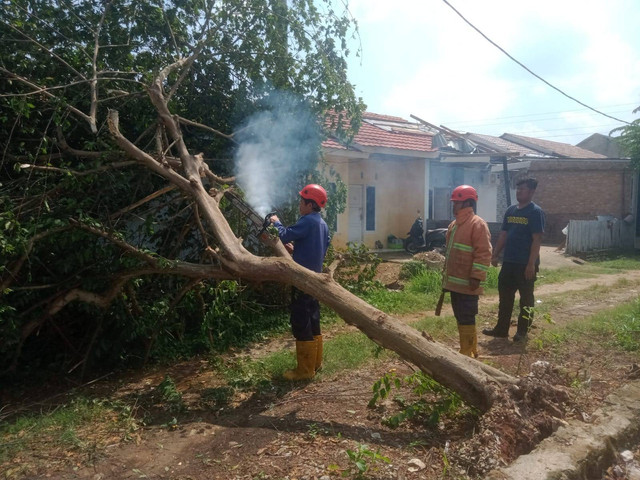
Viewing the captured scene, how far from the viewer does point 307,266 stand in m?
4.82

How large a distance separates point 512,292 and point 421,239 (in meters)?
8.45

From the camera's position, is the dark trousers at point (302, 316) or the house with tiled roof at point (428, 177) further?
the house with tiled roof at point (428, 177)

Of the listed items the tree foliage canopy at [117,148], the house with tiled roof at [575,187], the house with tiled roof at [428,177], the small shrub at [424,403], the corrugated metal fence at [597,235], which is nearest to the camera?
the small shrub at [424,403]

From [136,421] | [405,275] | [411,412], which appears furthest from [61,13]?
[405,275]

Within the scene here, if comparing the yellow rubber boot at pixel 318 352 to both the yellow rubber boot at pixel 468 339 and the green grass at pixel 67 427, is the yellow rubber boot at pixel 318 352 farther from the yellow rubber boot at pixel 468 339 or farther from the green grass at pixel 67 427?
the green grass at pixel 67 427

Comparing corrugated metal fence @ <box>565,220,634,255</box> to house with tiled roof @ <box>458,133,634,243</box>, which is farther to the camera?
house with tiled roof @ <box>458,133,634,243</box>

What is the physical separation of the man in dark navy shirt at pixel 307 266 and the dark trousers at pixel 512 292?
8.35 ft

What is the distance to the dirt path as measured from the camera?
3119 mm

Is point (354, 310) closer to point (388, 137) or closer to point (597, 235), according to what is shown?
point (388, 137)

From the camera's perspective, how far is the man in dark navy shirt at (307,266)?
4695 mm

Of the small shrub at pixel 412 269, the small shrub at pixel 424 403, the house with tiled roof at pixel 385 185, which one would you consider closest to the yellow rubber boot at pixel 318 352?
the small shrub at pixel 424 403

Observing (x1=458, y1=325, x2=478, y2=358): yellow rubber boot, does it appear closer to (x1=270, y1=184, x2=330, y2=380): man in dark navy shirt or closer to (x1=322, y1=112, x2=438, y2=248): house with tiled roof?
(x1=270, y1=184, x2=330, y2=380): man in dark navy shirt

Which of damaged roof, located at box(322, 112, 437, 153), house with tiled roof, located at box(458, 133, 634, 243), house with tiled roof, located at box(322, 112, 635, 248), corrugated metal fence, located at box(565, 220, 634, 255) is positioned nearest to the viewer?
damaged roof, located at box(322, 112, 437, 153)

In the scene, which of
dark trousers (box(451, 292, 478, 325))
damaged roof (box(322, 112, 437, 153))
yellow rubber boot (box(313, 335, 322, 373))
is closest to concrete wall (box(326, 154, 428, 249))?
damaged roof (box(322, 112, 437, 153))
